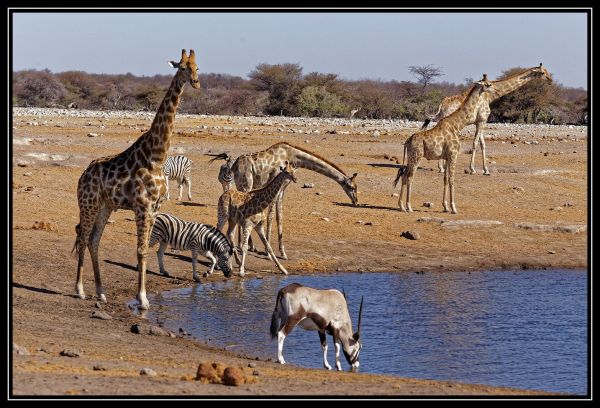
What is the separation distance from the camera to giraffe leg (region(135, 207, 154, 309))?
45.7 feet

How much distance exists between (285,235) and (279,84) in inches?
1295

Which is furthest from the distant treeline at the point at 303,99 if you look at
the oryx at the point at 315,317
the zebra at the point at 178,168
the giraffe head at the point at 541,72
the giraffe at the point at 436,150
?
the oryx at the point at 315,317

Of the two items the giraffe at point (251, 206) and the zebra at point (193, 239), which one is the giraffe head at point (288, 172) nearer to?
the giraffe at point (251, 206)

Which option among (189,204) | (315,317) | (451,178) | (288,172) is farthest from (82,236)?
(451,178)

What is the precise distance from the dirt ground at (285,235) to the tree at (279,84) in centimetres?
1312

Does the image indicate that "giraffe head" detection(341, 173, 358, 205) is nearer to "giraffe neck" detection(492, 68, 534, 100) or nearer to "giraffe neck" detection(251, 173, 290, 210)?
"giraffe neck" detection(251, 173, 290, 210)

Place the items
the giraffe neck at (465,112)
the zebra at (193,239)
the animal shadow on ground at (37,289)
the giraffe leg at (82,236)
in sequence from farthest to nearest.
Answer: the giraffe neck at (465,112)
the zebra at (193,239)
the animal shadow on ground at (37,289)
the giraffe leg at (82,236)

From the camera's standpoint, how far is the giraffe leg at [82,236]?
14.4 m

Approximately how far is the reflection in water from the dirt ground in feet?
2.24

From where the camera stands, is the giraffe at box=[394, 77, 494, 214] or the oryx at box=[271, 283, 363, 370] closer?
the oryx at box=[271, 283, 363, 370]

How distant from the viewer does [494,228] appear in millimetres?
20469

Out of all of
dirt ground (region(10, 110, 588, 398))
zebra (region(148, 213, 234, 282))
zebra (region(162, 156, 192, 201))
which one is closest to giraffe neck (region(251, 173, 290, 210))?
zebra (region(148, 213, 234, 282))

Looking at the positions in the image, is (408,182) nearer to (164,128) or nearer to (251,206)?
(251,206)
